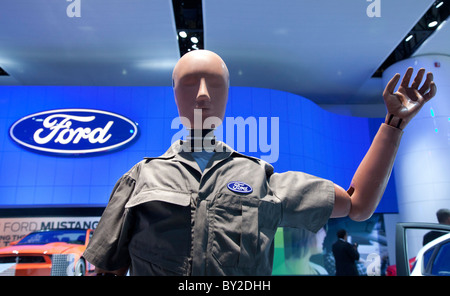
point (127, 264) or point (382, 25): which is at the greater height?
point (382, 25)

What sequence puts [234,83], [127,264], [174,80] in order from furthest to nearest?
[234,83] → [174,80] → [127,264]

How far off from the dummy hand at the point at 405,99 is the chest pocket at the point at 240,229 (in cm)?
45

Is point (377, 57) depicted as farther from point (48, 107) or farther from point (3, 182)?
point (3, 182)

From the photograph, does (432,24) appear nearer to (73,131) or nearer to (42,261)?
(73,131)

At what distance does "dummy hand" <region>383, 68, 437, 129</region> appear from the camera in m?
1.03

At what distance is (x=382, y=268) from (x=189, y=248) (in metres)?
7.78

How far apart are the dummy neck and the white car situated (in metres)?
1.83

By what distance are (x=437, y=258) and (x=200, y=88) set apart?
209cm

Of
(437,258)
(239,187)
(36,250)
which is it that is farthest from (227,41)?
(239,187)

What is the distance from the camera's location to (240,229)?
89 cm

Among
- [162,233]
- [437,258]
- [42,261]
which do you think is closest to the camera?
[162,233]

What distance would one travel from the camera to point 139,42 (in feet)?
19.4
